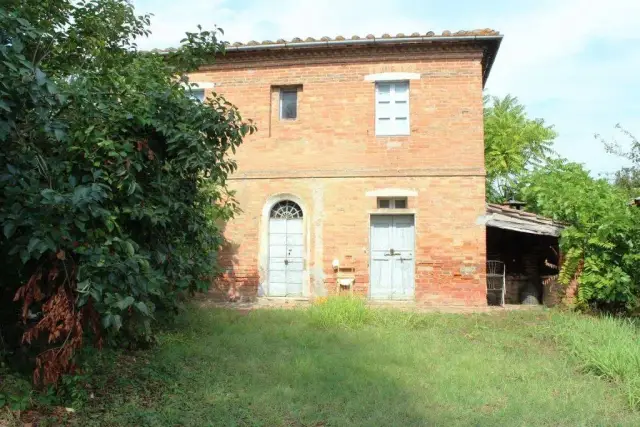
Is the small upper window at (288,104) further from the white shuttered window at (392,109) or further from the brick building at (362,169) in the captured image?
the white shuttered window at (392,109)

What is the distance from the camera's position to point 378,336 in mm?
8508

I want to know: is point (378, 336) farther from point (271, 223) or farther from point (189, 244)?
point (271, 223)

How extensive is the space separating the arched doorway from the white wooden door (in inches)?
67.6

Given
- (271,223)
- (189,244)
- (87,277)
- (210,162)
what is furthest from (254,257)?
(87,277)

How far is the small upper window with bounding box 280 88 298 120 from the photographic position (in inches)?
509

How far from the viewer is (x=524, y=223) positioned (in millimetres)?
11750

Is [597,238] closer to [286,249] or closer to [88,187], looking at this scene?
[286,249]

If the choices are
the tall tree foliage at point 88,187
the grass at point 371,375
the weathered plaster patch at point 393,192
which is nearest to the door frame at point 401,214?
the weathered plaster patch at point 393,192

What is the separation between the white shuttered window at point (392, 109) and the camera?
12.4 meters

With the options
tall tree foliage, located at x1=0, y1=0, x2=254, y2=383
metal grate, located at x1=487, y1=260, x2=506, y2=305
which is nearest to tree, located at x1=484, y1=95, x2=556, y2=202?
metal grate, located at x1=487, y1=260, x2=506, y2=305

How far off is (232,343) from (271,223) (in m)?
5.02

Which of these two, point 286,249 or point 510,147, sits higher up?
point 510,147

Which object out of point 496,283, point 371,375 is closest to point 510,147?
point 496,283

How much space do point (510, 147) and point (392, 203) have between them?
13.4 m
